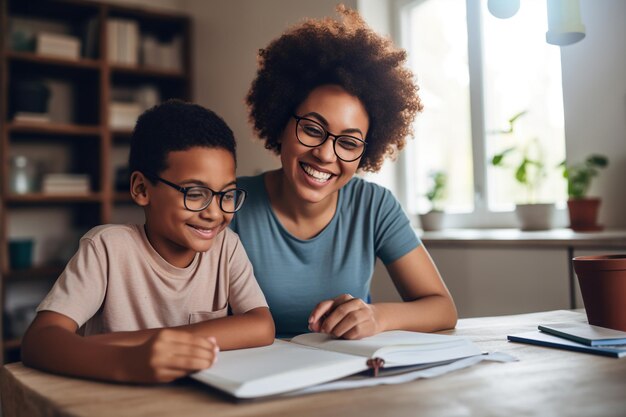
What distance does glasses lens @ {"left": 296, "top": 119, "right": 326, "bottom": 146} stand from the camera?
4.62ft

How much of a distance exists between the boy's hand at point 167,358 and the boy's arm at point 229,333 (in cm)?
15

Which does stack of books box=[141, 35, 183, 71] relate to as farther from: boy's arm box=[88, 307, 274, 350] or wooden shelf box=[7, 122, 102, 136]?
boy's arm box=[88, 307, 274, 350]

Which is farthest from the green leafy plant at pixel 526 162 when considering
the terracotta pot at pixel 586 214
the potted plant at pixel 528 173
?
→ the terracotta pot at pixel 586 214

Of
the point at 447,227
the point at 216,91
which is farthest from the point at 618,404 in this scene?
the point at 216,91

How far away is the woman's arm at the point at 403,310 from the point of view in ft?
3.36

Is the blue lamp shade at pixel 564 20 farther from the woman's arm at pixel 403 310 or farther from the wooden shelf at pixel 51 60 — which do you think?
the wooden shelf at pixel 51 60

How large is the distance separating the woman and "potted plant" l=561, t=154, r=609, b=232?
85cm

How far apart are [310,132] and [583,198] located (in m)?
1.22

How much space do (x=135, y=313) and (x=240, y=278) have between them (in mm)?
213

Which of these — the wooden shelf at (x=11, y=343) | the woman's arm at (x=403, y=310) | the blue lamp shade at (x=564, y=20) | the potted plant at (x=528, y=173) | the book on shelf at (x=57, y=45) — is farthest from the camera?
the book on shelf at (x=57, y=45)

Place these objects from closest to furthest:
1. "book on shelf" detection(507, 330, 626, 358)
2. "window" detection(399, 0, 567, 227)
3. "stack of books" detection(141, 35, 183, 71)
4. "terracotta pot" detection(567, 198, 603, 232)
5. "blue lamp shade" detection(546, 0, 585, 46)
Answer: "book on shelf" detection(507, 330, 626, 358) < "blue lamp shade" detection(546, 0, 585, 46) < "terracotta pot" detection(567, 198, 603, 232) < "window" detection(399, 0, 567, 227) < "stack of books" detection(141, 35, 183, 71)

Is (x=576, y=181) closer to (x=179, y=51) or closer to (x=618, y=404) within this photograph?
(x=618, y=404)

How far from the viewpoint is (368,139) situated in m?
1.60

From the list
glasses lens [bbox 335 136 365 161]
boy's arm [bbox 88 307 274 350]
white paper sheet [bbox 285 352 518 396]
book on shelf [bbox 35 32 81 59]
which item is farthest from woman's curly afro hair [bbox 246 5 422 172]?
book on shelf [bbox 35 32 81 59]
